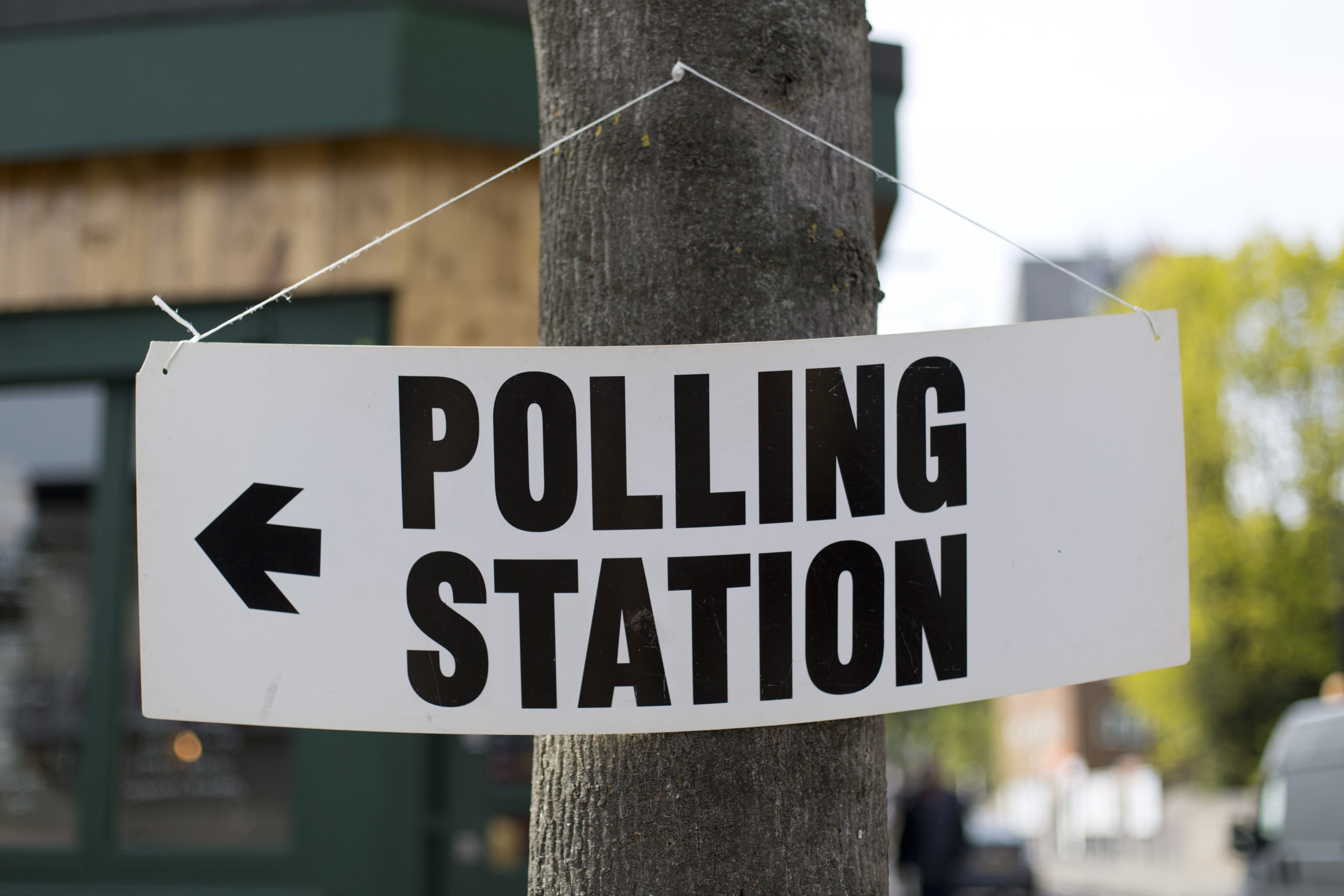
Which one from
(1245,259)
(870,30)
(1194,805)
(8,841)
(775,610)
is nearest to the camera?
(775,610)

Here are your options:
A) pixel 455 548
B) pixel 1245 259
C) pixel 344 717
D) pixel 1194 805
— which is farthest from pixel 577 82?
pixel 1245 259

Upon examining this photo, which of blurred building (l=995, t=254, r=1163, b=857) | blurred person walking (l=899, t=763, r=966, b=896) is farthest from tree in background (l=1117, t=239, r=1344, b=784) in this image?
blurred person walking (l=899, t=763, r=966, b=896)

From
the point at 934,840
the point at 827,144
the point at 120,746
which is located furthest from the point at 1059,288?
the point at 827,144

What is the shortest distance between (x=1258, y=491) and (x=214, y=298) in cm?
2849

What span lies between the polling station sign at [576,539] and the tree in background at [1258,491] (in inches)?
1081

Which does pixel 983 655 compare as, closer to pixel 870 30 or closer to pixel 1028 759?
pixel 870 30

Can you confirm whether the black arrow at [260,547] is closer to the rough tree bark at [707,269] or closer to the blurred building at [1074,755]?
the rough tree bark at [707,269]

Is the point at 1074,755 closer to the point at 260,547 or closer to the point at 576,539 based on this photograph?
the point at 576,539

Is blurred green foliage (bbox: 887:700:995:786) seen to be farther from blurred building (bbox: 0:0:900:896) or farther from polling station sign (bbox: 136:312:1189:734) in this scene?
polling station sign (bbox: 136:312:1189:734)

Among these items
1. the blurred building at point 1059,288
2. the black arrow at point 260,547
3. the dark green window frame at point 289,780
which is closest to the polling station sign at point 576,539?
the black arrow at point 260,547

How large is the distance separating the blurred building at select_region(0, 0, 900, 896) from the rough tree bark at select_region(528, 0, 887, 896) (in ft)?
10.4

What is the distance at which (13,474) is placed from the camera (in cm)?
541

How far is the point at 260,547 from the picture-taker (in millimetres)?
1684

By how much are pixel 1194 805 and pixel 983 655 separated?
28.0 metres
